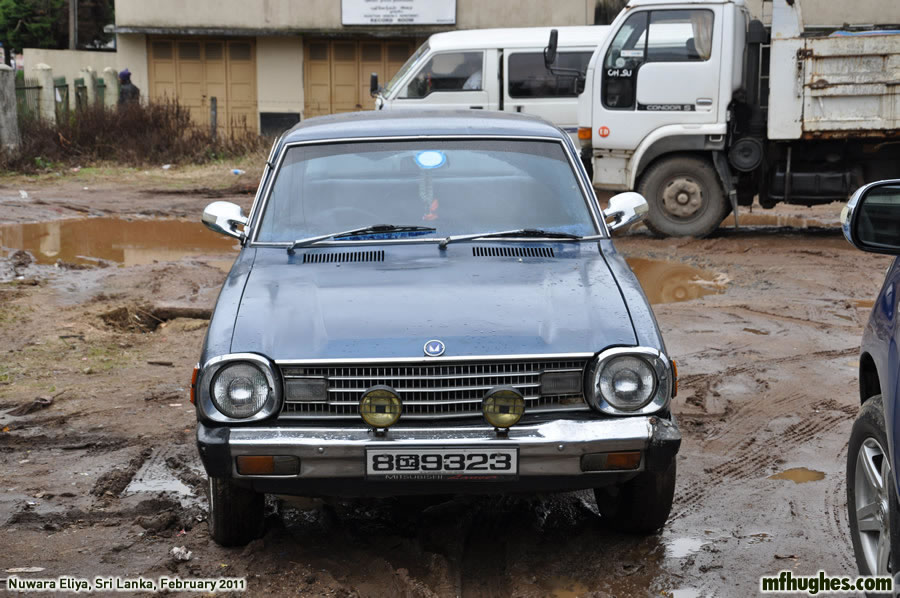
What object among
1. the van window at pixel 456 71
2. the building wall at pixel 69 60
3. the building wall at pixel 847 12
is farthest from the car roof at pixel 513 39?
the building wall at pixel 69 60

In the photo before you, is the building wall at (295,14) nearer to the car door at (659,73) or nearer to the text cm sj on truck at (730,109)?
the text cm sj on truck at (730,109)

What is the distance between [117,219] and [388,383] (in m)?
12.1

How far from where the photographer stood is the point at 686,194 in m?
12.7

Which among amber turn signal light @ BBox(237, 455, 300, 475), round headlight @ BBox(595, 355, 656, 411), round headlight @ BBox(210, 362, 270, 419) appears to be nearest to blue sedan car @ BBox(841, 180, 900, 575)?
round headlight @ BBox(595, 355, 656, 411)

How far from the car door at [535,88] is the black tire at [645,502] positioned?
36.9 ft

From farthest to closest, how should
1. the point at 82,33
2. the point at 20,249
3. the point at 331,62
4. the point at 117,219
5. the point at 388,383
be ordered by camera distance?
the point at 82,33, the point at 331,62, the point at 117,219, the point at 20,249, the point at 388,383

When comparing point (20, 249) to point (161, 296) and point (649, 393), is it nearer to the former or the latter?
point (161, 296)

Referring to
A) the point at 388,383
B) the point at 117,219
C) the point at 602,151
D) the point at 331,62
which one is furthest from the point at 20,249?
the point at 331,62

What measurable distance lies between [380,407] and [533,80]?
11.9 m

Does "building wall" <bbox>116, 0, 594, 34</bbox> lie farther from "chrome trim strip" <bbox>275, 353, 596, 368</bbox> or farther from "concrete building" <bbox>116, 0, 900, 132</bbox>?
"chrome trim strip" <bbox>275, 353, 596, 368</bbox>

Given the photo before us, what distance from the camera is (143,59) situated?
28.2 m

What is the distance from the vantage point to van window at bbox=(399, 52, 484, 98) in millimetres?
15148

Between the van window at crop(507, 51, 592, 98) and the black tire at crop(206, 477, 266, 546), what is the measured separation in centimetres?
1164

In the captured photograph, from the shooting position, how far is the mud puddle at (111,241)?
39.4 ft
